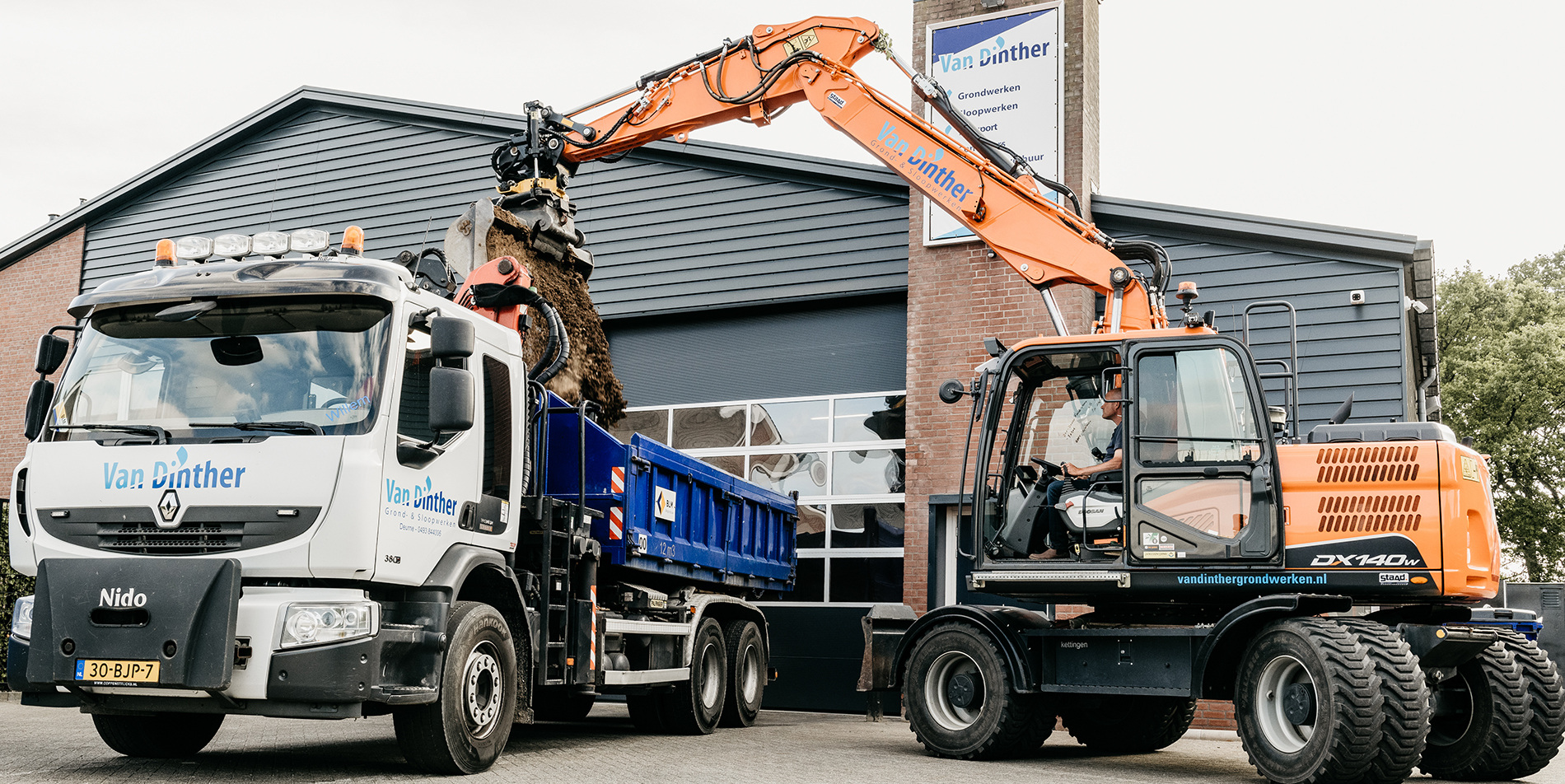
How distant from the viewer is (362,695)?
6844mm

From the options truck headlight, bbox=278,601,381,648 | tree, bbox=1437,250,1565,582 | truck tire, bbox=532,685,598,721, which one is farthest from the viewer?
tree, bbox=1437,250,1565,582

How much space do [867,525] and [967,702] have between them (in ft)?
16.7

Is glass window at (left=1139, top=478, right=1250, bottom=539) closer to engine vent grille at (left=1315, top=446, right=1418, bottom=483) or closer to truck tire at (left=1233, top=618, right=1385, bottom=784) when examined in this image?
engine vent grille at (left=1315, top=446, right=1418, bottom=483)

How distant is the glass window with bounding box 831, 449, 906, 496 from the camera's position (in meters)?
14.7

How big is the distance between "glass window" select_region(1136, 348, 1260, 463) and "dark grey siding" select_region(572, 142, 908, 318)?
6103mm

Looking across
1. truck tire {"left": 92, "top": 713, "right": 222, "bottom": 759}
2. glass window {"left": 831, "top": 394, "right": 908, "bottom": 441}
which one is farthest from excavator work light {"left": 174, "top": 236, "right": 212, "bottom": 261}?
glass window {"left": 831, "top": 394, "right": 908, "bottom": 441}

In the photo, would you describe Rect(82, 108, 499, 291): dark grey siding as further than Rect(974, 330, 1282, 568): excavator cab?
Yes

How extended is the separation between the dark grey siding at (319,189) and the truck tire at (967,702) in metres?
9.84

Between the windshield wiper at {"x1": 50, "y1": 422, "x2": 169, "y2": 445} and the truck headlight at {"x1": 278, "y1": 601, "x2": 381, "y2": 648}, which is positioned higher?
the windshield wiper at {"x1": 50, "y1": 422, "x2": 169, "y2": 445}

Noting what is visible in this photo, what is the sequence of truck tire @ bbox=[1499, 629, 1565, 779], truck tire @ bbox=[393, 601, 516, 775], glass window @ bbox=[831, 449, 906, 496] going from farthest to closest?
glass window @ bbox=[831, 449, 906, 496]
truck tire @ bbox=[1499, 629, 1565, 779]
truck tire @ bbox=[393, 601, 516, 775]

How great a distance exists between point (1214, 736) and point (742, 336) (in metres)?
6.86

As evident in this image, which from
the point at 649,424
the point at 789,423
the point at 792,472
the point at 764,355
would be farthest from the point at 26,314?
the point at 792,472

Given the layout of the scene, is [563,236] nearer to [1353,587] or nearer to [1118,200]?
[1118,200]

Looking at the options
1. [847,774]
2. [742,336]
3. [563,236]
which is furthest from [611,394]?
[847,774]
